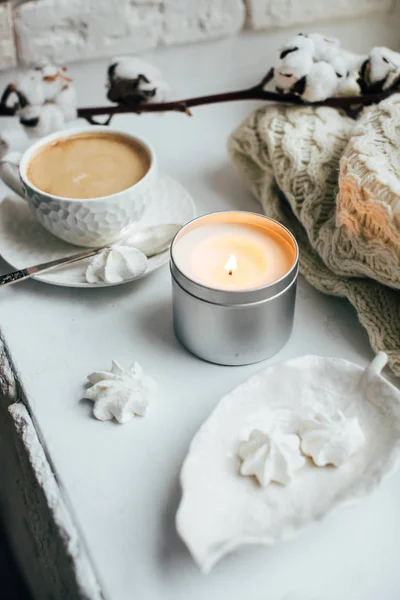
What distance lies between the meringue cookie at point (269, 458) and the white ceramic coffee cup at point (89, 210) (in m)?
0.24

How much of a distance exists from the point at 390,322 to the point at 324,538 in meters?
0.19

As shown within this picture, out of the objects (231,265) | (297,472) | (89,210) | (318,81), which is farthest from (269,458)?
(318,81)

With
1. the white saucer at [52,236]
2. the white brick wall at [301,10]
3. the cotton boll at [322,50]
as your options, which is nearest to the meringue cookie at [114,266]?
the white saucer at [52,236]

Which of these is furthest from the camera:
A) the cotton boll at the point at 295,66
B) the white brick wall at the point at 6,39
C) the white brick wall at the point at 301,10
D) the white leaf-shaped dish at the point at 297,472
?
the white brick wall at the point at 301,10

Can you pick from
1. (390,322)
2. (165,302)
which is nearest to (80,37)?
(165,302)

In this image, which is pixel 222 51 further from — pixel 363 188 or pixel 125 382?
pixel 125 382

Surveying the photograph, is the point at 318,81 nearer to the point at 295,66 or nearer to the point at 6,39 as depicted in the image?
the point at 295,66

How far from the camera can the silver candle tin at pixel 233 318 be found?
46 cm

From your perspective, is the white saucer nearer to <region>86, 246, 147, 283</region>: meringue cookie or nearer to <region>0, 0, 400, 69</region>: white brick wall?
<region>86, 246, 147, 283</region>: meringue cookie

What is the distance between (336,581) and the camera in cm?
38

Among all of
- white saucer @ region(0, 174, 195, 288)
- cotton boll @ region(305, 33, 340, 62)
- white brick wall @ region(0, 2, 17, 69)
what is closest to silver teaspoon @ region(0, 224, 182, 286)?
white saucer @ region(0, 174, 195, 288)

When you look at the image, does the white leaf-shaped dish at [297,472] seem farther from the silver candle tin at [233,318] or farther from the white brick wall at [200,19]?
the white brick wall at [200,19]

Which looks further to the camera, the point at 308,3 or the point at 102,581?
the point at 308,3

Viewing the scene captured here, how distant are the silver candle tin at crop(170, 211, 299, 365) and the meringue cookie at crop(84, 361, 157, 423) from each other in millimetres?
53
